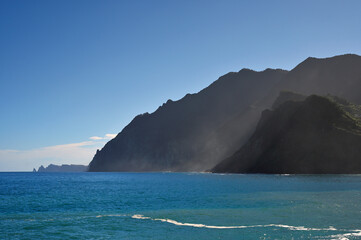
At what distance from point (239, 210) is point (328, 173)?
457 ft

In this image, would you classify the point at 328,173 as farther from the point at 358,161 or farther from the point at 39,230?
the point at 39,230

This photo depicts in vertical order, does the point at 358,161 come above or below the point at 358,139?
below

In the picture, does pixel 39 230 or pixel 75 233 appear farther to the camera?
pixel 39 230

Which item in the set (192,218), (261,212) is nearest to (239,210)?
(261,212)

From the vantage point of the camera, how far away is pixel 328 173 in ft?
561

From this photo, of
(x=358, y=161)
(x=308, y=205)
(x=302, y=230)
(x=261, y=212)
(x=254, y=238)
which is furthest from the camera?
(x=358, y=161)

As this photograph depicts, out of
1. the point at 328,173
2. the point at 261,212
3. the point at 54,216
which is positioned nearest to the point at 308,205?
the point at 261,212

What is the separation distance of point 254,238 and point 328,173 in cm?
15754

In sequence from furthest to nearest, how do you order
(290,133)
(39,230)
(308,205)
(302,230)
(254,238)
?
A: (290,133)
(308,205)
(39,230)
(302,230)
(254,238)

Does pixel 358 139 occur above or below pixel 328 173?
above

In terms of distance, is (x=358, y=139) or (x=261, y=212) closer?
(x=261, y=212)

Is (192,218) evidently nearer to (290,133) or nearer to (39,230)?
(39,230)

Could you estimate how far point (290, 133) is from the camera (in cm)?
19562

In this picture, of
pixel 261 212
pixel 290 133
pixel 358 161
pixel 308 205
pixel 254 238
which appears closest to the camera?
pixel 254 238
